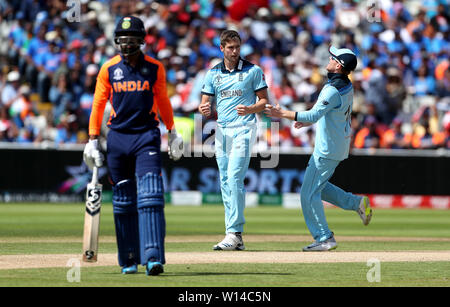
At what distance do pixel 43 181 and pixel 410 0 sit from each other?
12.7m

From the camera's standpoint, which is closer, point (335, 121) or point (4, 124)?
point (335, 121)

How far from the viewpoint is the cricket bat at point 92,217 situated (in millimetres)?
8383

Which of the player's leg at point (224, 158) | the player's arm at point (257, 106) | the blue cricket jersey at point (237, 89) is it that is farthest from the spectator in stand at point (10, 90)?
the player's arm at point (257, 106)

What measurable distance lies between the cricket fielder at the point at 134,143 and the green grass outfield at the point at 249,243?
1.04 ft

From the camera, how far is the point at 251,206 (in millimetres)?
22812

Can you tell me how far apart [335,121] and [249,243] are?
95.5 inches

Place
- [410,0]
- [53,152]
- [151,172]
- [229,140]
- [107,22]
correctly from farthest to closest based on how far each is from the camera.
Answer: [410,0] → [107,22] → [53,152] → [229,140] → [151,172]

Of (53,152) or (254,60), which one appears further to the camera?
(254,60)

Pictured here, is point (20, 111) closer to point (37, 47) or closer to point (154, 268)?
point (37, 47)

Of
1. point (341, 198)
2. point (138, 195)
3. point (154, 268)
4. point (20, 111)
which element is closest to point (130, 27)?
point (138, 195)

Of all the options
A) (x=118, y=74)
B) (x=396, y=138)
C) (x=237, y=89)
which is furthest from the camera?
(x=396, y=138)

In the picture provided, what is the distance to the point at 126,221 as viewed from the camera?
861cm
